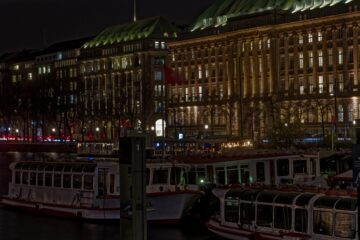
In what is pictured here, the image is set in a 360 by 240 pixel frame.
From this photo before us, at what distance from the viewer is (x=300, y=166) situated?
3881 centimetres

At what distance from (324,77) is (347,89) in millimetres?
3999

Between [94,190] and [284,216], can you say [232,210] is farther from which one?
[94,190]

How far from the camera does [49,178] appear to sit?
42.5 m

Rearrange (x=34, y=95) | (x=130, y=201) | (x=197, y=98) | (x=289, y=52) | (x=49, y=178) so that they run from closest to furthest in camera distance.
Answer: (x=130, y=201) < (x=49, y=178) < (x=289, y=52) < (x=197, y=98) < (x=34, y=95)

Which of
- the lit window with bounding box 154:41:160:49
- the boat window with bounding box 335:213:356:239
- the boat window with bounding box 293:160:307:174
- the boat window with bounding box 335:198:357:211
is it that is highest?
the lit window with bounding box 154:41:160:49

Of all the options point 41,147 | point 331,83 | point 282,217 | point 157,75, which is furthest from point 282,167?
point 157,75

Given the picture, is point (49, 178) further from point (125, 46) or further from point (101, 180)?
point (125, 46)

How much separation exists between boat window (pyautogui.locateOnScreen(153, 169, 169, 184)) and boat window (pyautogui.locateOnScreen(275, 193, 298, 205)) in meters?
10.9

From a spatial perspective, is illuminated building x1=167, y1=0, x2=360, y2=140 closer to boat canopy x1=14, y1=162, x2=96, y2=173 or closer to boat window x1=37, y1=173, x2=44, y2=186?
boat canopy x1=14, y1=162, x2=96, y2=173

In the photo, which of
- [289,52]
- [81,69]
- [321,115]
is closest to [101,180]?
[321,115]

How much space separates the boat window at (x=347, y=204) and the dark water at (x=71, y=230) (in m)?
8.68

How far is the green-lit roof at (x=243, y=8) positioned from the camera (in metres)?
112

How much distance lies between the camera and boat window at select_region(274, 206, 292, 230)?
2702 cm

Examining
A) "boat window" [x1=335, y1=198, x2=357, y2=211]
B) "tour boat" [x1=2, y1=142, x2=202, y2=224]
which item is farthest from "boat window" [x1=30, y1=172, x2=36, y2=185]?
"boat window" [x1=335, y1=198, x2=357, y2=211]
